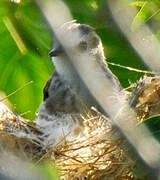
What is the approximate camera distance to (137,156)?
15.3 feet

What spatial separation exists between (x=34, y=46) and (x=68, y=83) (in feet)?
1.18

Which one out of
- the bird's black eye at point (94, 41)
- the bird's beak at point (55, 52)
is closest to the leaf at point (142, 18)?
the bird's beak at point (55, 52)

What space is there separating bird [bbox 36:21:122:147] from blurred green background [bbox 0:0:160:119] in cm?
10

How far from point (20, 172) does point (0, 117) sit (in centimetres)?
106

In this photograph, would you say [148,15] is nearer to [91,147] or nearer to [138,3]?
[138,3]

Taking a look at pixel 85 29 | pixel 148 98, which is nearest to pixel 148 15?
pixel 148 98

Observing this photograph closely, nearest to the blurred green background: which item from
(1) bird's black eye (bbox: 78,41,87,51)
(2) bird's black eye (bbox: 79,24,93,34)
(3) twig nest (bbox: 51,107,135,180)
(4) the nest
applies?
(2) bird's black eye (bbox: 79,24,93,34)

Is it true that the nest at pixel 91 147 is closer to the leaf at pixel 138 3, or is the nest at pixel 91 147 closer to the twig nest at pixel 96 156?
the twig nest at pixel 96 156

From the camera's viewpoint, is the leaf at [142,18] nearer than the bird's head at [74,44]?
Yes

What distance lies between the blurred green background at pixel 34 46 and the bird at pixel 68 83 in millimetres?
96

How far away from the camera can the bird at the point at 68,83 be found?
18.7ft

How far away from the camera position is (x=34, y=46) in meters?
6.23

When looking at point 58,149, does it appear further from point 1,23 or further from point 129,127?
point 1,23

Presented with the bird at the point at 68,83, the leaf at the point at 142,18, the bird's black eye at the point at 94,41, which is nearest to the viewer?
the leaf at the point at 142,18
